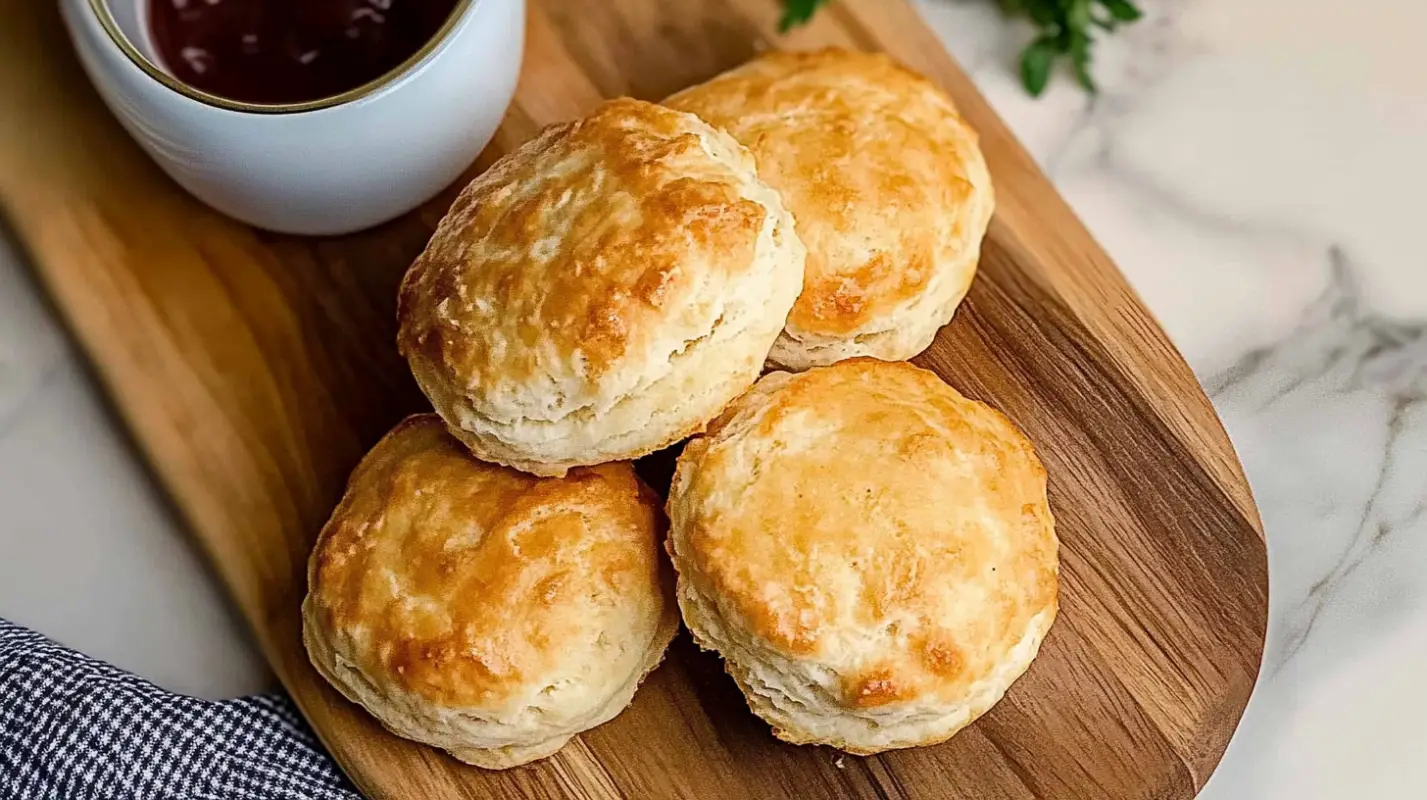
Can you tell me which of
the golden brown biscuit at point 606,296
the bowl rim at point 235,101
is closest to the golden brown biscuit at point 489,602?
the golden brown biscuit at point 606,296

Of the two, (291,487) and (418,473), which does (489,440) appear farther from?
(291,487)

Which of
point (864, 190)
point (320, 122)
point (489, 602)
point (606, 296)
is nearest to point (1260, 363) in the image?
point (864, 190)

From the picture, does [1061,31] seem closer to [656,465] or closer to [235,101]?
[656,465]

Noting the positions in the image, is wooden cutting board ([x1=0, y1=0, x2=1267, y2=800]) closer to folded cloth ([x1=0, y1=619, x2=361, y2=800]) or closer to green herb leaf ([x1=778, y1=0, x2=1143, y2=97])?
folded cloth ([x1=0, y1=619, x2=361, y2=800])

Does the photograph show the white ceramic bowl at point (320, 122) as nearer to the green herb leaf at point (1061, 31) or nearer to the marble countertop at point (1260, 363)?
the marble countertop at point (1260, 363)

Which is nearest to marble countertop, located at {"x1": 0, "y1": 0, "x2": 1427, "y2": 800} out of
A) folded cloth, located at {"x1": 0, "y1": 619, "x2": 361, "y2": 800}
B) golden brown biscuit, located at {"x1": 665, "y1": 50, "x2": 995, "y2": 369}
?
folded cloth, located at {"x1": 0, "y1": 619, "x2": 361, "y2": 800}

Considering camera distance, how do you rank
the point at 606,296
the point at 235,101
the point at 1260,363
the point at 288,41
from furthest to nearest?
the point at 1260,363, the point at 288,41, the point at 235,101, the point at 606,296
